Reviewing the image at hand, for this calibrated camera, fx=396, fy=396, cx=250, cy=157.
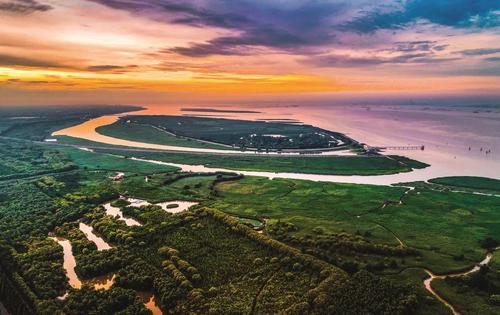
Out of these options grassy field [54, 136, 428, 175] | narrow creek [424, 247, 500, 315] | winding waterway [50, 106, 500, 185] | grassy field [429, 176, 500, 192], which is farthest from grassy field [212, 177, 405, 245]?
grassy field [54, 136, 428, 175]

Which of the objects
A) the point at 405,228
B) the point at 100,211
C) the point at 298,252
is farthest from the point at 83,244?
the point at 405,228

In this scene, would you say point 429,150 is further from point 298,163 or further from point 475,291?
point 475,291

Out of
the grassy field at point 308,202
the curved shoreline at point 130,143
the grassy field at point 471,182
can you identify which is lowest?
the curved shoreline at point 130,143

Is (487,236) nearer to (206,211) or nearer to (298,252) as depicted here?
(298,252)

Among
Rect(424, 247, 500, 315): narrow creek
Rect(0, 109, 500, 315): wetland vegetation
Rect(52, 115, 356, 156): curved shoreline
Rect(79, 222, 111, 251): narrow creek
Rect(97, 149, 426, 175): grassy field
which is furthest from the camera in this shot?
Rect(52, 115, 356, 156): curved shoreline

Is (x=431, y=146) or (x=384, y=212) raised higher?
(x=431, y=146)

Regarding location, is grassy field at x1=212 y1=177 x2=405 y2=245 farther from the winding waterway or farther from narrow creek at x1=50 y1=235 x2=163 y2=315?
narrow creek at x1=50 y1=235 x2=163 y2=315

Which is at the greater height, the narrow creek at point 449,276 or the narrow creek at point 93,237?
the narrow creek at point 449,276

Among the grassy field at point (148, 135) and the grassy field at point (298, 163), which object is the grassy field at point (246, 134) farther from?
the grassy field at point (298, 163)

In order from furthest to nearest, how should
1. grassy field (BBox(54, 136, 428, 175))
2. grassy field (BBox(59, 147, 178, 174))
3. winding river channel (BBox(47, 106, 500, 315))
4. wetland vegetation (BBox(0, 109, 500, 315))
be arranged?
grassy field (BBox(59, 147, 178, 174)), grassy field (BBox(54, 136, 428, 175)), winding river channel (BBox(47, 106, 500, 315)), wetland vegetation (BBox(0, 109, 500, 315))

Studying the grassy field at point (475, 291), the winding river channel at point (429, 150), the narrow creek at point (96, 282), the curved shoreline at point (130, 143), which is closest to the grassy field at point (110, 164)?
the winding river channel at point (429, 150)

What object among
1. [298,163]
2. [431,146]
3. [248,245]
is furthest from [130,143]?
[248,245]
